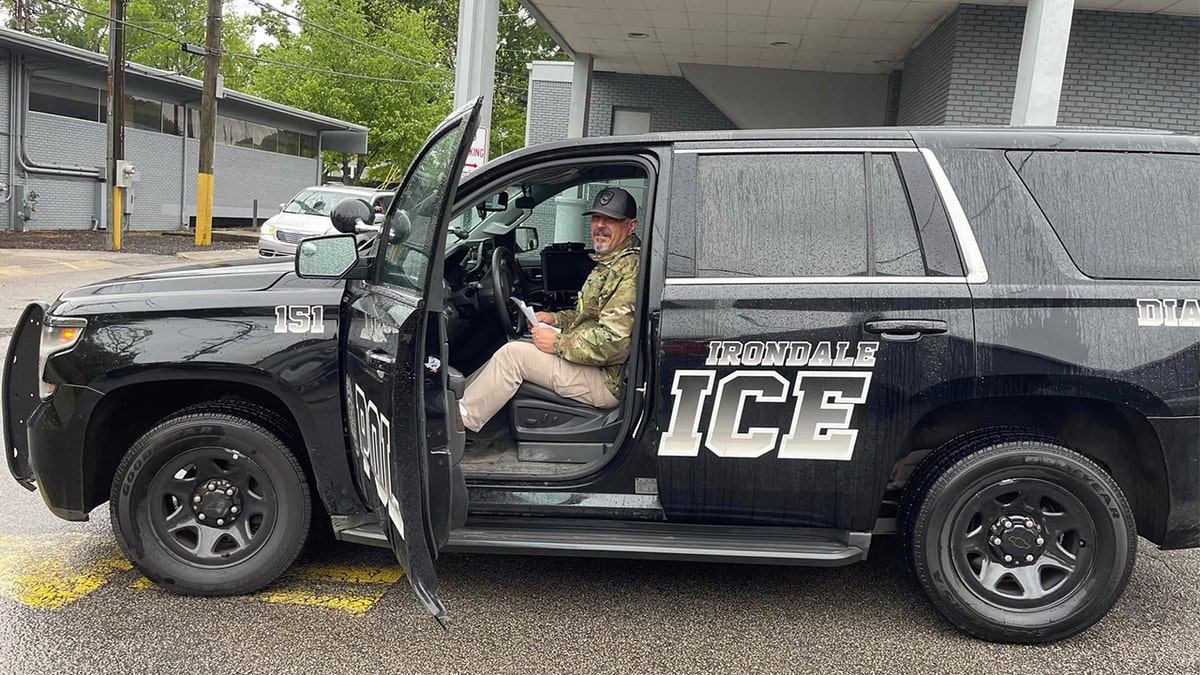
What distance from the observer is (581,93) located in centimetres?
1698

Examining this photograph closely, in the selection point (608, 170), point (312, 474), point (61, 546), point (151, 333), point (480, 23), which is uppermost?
point (480, 23)

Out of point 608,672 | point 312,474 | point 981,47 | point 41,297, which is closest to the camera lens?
point 608,672

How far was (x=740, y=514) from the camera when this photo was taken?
3.37 meters

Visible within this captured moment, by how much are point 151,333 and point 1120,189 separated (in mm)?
3563

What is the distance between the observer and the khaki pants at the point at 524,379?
3.79 m

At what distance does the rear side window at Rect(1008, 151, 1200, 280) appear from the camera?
3256 millimetres

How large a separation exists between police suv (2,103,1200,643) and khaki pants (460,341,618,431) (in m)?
0.35

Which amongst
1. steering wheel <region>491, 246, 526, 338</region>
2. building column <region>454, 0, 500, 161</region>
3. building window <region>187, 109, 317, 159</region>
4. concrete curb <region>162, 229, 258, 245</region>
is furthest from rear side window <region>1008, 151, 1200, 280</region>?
building window <region>187, 109, 317, 159</region>

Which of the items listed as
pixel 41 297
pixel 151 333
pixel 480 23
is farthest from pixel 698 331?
pixel 41 297

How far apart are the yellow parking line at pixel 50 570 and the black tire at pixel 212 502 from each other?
365mm

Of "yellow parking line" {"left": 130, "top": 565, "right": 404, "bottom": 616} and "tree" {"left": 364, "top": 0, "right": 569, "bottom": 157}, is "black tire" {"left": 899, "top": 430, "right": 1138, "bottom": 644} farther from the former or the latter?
"tree" {"left": 364, "top": 0, "right": 569, "bottom": 157}

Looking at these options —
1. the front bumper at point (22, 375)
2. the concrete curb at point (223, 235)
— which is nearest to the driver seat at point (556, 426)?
the front bumper at point (22, 375)

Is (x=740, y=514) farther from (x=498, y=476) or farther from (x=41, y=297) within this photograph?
(x=41, y=297)

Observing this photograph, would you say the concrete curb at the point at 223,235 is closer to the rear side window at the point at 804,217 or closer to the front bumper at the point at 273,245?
the front bumper at the point at 273,245
